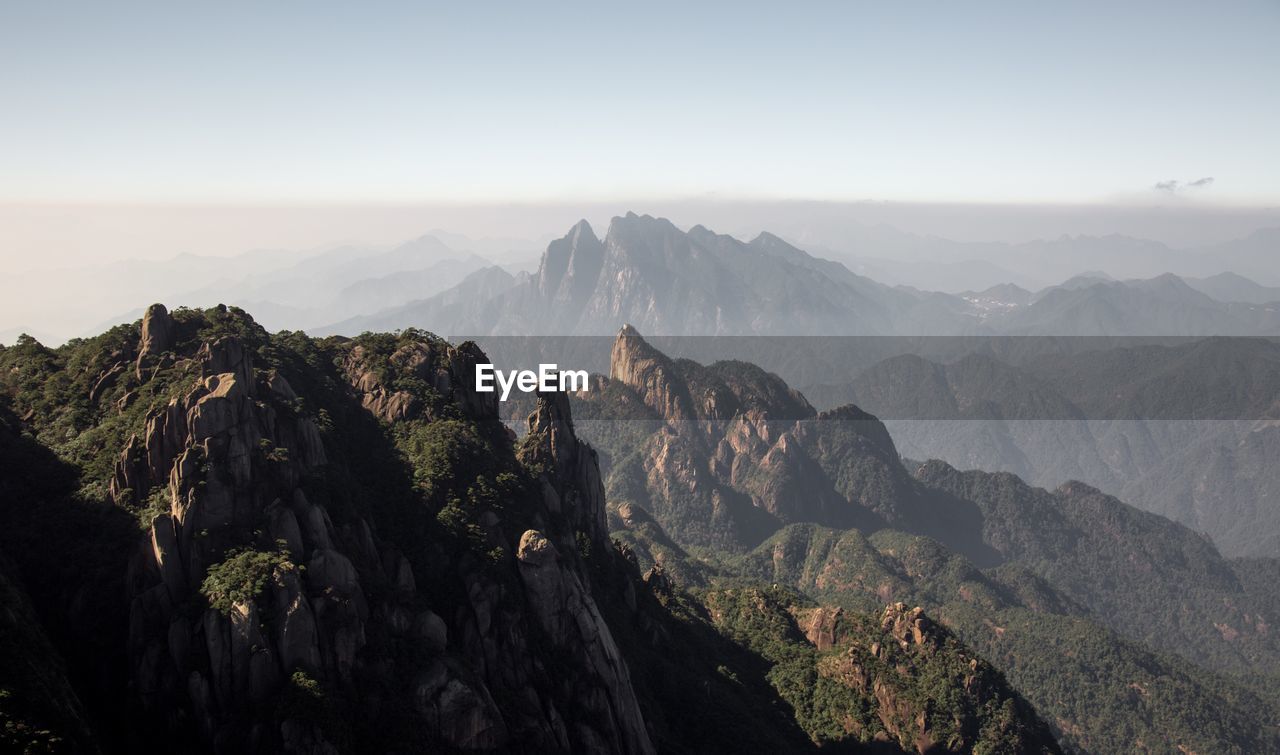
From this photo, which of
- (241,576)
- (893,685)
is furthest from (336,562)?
(893,685)

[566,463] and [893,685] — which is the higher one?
[566,463]

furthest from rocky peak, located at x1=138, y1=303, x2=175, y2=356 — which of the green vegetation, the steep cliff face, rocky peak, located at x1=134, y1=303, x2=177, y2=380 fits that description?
the green vegetation

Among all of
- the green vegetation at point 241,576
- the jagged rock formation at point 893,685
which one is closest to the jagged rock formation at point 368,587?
the green vegetation at point 241,576

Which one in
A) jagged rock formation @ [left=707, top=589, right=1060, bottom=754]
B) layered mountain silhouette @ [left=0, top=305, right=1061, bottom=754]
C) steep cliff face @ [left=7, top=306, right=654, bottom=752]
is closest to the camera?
layered mountain silhouette @ [left=0, top=305, right=1061, bottom=754]

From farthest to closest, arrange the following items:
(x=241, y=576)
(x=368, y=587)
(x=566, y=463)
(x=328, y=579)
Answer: (x=566, y=463), (x=368, y=587), (x=328, y=579), (x=241, y=576)

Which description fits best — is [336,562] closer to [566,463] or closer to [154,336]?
[154,336]

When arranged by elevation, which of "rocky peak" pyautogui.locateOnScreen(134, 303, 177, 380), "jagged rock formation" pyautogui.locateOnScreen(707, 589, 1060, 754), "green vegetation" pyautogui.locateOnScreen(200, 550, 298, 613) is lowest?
"jagged rock formation" pyautogui.locateOnScreen(707, 589, 1060, 754)

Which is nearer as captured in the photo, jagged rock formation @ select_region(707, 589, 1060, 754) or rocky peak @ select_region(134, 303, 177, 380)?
rocky peak @ select_region(134, 303, 177, 380)

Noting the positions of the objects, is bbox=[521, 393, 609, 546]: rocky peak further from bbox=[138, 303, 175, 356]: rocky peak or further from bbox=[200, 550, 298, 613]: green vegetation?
bbox=[200, 550, 298, 613]: green vegetation

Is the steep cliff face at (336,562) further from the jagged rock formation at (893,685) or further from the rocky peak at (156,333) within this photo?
the jagged rock formation at (893,685)

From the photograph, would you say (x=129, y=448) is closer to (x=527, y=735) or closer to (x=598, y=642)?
(x=527, y=735)

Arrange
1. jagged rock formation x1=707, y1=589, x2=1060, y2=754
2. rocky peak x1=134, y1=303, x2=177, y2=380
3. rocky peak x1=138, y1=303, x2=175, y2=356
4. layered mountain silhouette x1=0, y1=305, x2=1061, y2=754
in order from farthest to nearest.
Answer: jagged rock formation x1=707, y1=589, x2=1060, y2=754, rocky peak x1=138, y1=303, x2=175, y2=356, rocky peak x1=134, y1=303, x2=177, y2=380, layered mountain silhouette x1=0, y1=305, x2=1061, y2=754
